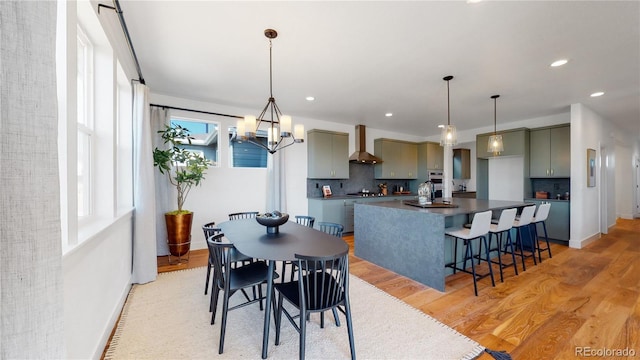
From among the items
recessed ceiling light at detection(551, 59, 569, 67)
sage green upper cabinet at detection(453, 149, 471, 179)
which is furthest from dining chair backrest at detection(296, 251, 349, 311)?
sage green upper cabinet at detection(453, 149, 471, 179)

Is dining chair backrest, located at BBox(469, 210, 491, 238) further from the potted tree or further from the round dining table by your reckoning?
the potted tree

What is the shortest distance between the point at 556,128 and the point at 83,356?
23.3ft

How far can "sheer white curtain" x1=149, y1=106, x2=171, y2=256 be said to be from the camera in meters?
3.72

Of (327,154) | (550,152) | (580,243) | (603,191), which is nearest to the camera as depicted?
(580,243)

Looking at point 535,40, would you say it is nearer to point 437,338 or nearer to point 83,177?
point 437,338

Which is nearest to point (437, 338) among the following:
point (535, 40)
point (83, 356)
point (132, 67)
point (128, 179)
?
point (83, 356)

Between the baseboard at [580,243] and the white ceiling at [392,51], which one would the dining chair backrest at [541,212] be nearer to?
the baseboard at [580,243]

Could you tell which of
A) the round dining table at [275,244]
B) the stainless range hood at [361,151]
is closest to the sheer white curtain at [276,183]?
the stainless range hood at [361,151]

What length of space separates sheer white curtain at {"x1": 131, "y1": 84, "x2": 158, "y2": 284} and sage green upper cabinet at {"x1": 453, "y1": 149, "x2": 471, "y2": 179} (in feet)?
24.1

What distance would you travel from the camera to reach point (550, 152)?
4.81 metres

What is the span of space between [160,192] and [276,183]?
186cm

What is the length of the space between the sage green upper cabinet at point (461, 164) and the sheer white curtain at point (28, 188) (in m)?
8.02

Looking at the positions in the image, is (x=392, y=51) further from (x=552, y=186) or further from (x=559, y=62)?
(x=552, y=186)

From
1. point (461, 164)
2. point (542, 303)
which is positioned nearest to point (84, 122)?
point (542, 303)
